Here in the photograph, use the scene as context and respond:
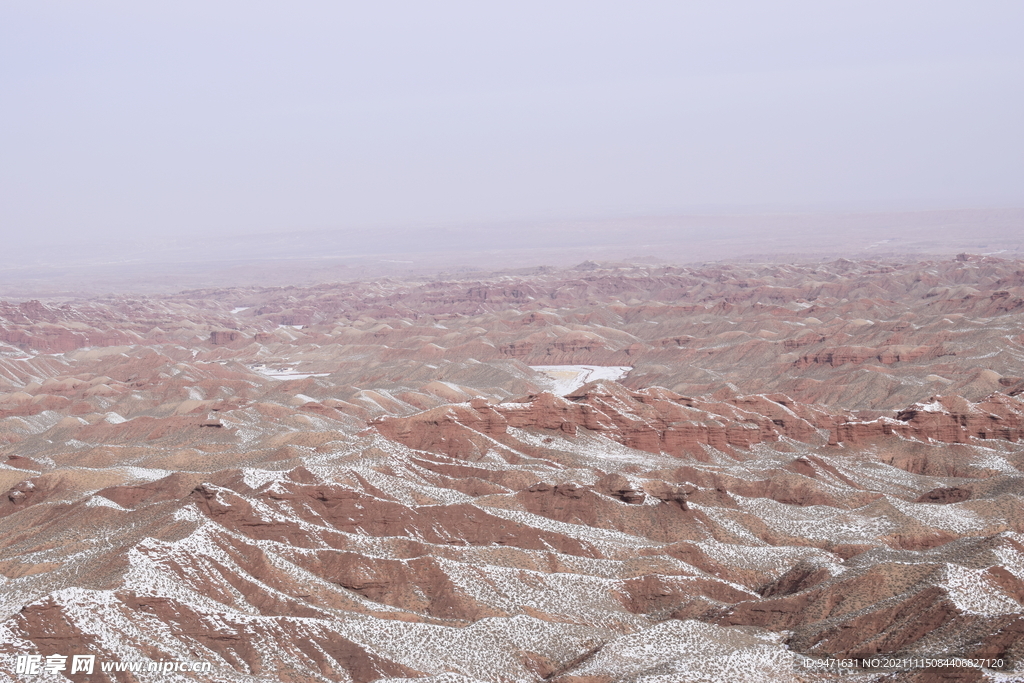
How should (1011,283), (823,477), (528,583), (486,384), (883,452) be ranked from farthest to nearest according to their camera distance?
(1011,283) < (486,384) < (883,452) < (823,477) < (528,583)

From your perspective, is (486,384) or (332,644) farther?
(486,384)

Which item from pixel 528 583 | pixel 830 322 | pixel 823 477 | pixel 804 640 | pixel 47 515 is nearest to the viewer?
pixel 804 640

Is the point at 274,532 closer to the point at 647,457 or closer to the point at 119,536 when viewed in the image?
the point at 119,536

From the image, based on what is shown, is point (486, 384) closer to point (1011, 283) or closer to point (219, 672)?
point (219, 672)

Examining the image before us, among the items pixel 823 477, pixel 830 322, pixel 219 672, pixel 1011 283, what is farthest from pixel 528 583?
pixel 1011 283

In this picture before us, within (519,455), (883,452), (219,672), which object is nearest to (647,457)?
(519,455)

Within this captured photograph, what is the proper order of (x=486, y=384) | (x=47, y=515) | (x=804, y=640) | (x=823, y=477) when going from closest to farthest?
1. (x=804, y=640)
2. (x=47, y=515)
3. (x=823, y=477)
4. (x=486, y=384)
